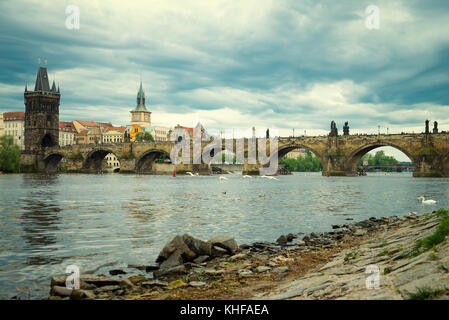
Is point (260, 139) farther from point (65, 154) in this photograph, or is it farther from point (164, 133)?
point (164, 133)

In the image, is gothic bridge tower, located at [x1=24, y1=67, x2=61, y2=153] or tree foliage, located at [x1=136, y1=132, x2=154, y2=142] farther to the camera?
tree foliage, located at [x1=136, y1=132, x2=154, y2=142]

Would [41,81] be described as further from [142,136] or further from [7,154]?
[7,154]

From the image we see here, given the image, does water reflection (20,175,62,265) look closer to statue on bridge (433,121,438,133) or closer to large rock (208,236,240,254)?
large rock (208,236,240,254)

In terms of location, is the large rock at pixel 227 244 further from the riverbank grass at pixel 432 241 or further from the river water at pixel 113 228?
the riverbank grass at pixel 432 241

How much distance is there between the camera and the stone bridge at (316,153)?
69938mm

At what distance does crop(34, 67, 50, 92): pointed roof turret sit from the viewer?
12588cm

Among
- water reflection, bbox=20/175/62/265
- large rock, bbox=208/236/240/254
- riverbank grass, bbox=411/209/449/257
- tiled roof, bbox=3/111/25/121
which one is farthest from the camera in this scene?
tiled roof, bbox=3/111/25/121

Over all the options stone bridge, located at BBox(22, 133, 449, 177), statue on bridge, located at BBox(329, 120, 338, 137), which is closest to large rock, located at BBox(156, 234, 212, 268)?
stone bridge, located at BBox(22, 133, 449, 177)

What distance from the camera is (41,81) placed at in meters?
127

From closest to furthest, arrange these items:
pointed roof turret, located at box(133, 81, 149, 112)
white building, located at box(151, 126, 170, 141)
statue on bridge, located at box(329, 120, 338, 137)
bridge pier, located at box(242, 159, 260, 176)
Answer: statue on bridge, located at box(329, 120, 338, 137)
bridge pier, located at box(242, 159, 260, 176)
white building, located at box(151, 126, 170, 141)
pointed roof turret, located at box(133, 81, 149, 112)

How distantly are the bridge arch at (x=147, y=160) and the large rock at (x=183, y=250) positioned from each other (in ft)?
300
